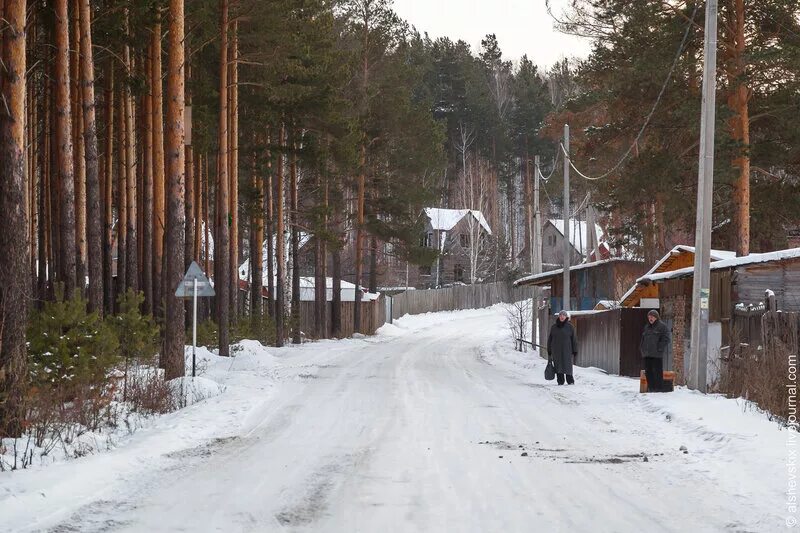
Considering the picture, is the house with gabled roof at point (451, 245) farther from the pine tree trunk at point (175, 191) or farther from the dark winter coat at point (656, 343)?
the dark winter coat at point (656, 343)

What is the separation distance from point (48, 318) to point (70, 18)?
45.1 feet

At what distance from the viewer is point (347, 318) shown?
54.7m

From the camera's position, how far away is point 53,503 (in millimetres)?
7840

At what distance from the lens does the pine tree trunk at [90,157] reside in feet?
72.1

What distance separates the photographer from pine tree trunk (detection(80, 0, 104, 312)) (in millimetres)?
21969

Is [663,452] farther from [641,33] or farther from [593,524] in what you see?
[641,33]

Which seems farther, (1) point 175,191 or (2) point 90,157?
(2) point 90,157

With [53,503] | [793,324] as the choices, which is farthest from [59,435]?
[793,324]

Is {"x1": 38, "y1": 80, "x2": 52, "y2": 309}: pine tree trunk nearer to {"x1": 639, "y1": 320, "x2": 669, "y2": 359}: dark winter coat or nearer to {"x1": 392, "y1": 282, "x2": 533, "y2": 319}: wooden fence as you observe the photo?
{"x1": 639, "y1": 320, "x2": 669, "y2": 359}: dark winter coat

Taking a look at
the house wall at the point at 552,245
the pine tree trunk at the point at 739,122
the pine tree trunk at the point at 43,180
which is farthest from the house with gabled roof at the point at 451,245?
the pine tree trunk at the point at 739,122

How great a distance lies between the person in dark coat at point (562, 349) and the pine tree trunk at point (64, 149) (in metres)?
10.4

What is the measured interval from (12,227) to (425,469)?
5343 millimetres

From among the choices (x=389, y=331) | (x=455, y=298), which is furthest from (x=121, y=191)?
(x=455, y=298)

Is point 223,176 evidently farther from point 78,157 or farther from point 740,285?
point 740,285
